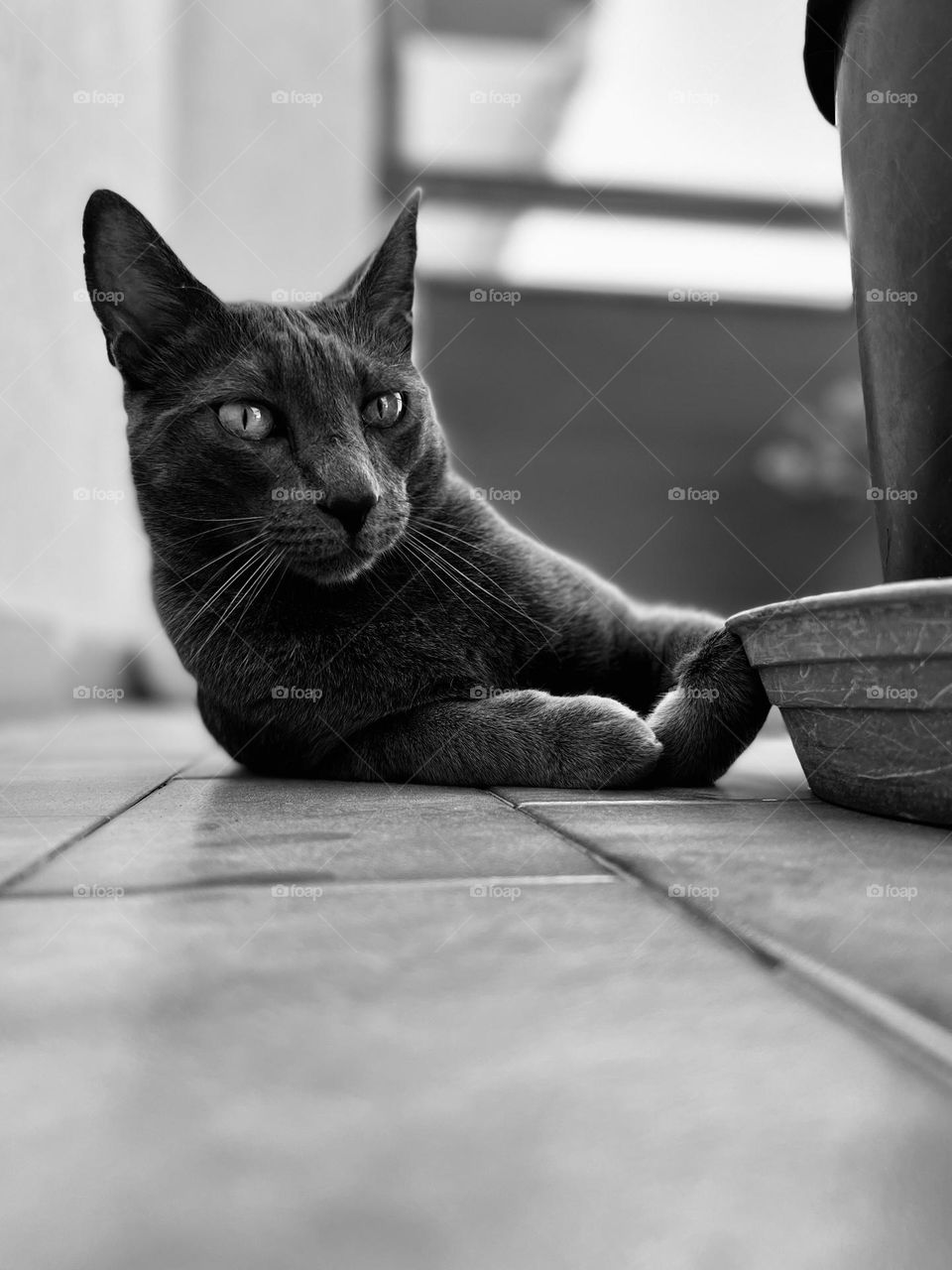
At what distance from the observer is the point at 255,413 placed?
3.85 feet

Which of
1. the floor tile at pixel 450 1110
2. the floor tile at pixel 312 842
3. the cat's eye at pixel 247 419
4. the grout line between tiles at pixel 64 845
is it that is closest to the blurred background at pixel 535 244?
the cat's eye at pixel 247 419

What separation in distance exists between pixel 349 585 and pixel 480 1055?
2.88ft

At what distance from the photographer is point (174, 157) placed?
414 centimetres

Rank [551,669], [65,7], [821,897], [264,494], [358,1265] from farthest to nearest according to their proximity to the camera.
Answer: [65,7] → [551,669] → [264,494] → [821,897] → [358,1265]

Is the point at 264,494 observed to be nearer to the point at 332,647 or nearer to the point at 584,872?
the point at 332,647

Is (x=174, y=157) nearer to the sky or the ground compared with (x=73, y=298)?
nearer to the sky

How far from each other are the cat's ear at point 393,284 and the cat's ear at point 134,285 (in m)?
0.21

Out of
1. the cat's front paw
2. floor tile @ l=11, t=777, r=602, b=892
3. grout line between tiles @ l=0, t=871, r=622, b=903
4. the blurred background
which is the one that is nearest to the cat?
the cat's front paw

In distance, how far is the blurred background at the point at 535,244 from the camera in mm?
3178

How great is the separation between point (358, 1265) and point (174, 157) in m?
4.51

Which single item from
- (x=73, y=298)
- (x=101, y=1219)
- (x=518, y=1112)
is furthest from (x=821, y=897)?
(x=73, y=298)

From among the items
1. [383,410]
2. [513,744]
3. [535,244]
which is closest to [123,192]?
[535,244]

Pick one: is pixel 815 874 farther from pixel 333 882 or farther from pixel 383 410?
pixel 383 410

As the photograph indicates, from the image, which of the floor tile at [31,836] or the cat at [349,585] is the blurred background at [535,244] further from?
the floor tile at [31,836]
